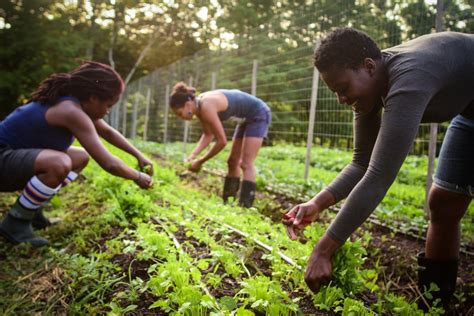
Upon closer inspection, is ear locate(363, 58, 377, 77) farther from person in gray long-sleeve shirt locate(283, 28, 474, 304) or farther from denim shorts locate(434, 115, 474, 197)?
denim shorts locate(434, 115, 474, 197)

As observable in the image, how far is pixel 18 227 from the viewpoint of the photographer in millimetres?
3312

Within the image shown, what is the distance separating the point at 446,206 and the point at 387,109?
1.06 metres

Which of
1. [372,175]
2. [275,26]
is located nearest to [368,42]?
[372,175]

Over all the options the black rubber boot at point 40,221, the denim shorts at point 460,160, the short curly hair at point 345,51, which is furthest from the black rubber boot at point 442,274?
the black rubber boot at point 40,221

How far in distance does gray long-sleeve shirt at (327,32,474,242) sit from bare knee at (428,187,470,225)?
0.58 meters

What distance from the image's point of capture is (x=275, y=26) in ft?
24.7

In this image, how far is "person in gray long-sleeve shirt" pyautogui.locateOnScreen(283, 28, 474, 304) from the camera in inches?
61.1

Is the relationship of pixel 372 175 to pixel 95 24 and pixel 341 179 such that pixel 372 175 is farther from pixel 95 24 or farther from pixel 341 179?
pixel 95 24

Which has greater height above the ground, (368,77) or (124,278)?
(368,77)

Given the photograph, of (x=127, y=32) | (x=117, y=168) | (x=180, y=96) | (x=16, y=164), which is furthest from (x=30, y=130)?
(x=127, y=32)

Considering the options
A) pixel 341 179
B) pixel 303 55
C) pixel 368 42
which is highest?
pixel 303 55

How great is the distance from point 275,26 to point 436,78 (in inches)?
247

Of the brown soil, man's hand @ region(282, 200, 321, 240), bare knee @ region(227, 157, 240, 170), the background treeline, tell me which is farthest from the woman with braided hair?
the background treeline

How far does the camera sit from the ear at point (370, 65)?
1730 millimetres
